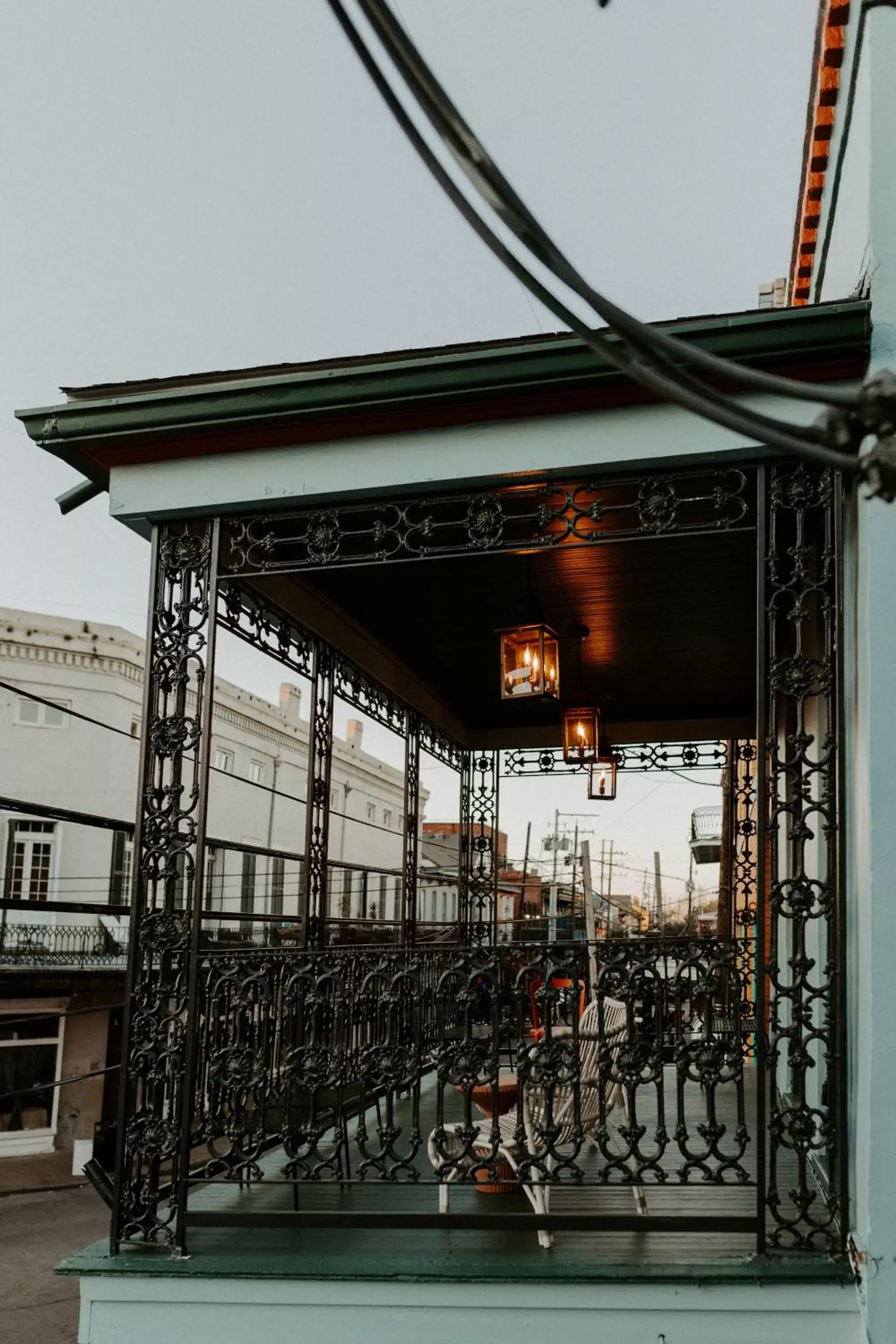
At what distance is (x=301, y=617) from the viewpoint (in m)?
7.98

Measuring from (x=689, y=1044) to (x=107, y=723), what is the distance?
884 inches

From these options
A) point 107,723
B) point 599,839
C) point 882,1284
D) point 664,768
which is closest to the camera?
point 882,1284

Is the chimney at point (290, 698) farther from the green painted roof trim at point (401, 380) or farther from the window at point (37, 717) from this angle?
the green painted roof trim at point (401, 380)

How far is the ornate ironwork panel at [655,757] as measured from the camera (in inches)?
490

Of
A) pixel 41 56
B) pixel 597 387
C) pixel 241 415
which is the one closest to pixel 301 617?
pixel 241 415

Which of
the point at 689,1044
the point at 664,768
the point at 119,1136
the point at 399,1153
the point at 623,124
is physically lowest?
the point at 399,1153

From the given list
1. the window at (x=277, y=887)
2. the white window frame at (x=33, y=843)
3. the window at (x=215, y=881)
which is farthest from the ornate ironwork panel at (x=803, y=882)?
the window at (x=277, y=887)

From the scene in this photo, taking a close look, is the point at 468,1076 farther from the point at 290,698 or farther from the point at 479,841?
the point at 290,698

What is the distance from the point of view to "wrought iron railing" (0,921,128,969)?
23828mm

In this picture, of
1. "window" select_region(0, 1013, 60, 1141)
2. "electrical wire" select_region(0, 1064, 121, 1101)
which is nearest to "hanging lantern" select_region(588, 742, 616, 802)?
"electrical wire" select_region(0, 1064, 121, 1101)

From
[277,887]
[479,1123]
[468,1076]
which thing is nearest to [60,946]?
[277,887]

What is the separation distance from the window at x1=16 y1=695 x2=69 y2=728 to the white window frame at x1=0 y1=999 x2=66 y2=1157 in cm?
634

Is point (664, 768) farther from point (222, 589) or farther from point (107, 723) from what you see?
point (107, 723)

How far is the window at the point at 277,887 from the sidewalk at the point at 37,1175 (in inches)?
295
